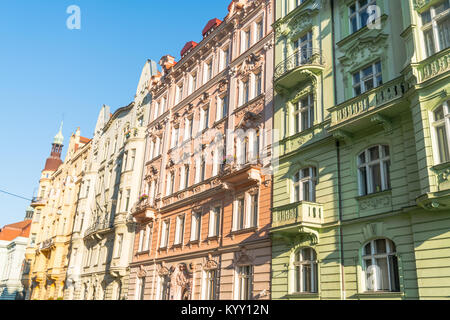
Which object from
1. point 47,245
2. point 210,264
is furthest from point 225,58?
point 47,245

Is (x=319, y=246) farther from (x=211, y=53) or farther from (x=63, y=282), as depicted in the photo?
(x=63, y=282)

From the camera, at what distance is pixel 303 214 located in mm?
17703

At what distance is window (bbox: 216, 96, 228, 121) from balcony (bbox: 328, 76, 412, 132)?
11.4 m

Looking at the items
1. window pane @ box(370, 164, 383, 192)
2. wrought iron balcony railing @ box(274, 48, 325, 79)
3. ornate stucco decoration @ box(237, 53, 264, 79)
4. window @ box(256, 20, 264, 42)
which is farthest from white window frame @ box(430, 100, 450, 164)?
window @ box(256, 20, 264, 42)

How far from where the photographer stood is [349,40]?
19.3 m

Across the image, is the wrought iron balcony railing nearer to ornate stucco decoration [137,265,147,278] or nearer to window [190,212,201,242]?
window [190,212,201,242]

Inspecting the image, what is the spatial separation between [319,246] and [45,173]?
75.4 m

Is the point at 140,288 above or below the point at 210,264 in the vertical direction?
below

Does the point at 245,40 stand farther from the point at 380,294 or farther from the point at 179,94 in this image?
the point at 380,294

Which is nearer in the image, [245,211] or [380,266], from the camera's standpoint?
[380,266]

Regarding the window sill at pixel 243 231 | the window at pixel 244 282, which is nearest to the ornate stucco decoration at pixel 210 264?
the window at pixel 244 282

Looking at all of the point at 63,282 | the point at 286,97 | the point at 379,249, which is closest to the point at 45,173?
the point at 63,282

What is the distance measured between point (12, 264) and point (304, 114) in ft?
230

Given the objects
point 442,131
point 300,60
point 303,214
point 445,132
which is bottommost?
point 303,214
